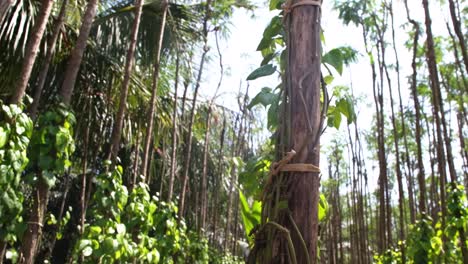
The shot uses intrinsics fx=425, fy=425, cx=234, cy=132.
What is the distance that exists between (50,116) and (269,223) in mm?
1786

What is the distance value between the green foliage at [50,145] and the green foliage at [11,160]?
171mm

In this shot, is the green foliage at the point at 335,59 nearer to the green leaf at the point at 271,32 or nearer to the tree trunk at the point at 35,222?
the green leaf at the point at 271,32

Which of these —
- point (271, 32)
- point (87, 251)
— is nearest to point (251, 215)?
point (271, 32)

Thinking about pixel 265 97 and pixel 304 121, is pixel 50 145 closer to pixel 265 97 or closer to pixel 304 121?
pixel 265 97

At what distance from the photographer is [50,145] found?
2.31 metres

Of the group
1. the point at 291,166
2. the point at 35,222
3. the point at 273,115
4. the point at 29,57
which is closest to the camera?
the point at 291,166

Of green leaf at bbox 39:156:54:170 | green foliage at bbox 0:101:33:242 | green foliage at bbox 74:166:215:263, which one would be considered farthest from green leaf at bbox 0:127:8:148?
green foliage at bbox 74:166:215:263

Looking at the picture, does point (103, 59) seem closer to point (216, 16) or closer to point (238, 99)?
point (216, 16)

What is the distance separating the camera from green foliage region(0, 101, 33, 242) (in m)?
1.98

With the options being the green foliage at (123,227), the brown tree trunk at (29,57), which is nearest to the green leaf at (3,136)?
the brown tree trunk at (29,57)

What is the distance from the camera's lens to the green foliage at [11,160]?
1979mm

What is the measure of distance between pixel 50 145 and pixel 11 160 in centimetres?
32

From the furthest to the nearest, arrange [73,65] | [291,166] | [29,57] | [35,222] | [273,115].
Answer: [73,65] → [35,222] → [29,57] → [273,115] → [291,166]

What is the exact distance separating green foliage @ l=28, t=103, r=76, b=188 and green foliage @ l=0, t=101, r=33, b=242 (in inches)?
6.7
